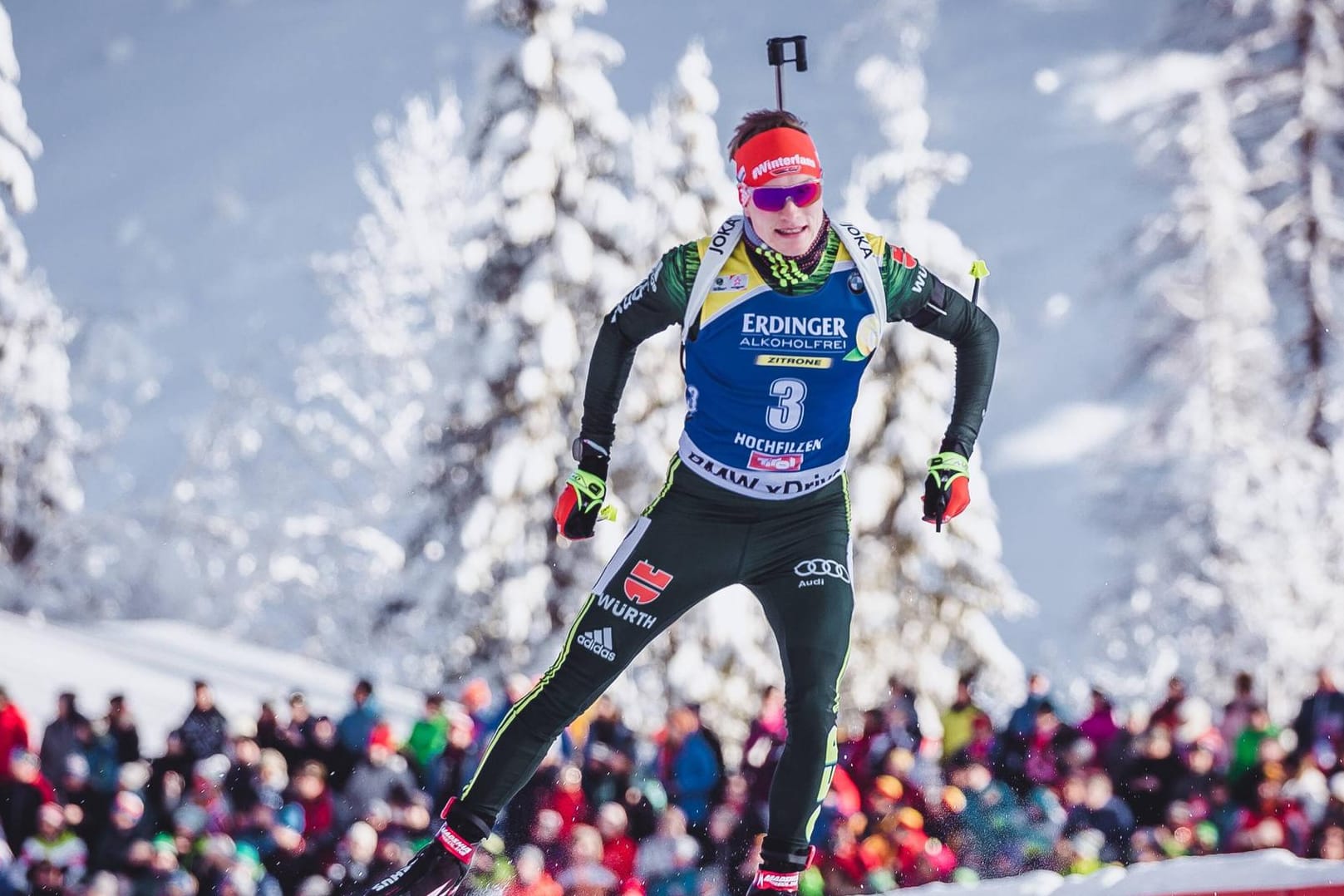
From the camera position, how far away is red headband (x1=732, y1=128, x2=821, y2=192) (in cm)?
479

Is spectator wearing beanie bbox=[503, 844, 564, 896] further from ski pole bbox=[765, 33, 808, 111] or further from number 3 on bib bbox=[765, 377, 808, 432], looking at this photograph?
ski pole bbox=[765, 33, 808, 111]

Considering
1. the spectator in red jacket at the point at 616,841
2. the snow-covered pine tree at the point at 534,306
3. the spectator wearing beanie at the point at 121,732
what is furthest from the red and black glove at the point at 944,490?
the snow-covered pine tree at the point at 534,306

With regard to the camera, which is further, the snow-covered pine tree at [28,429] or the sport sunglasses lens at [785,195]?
the snow-covered pine tree at [28,429]

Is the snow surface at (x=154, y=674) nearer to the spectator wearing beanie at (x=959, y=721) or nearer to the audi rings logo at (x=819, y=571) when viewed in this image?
the spectator wearing beanie at (x=959, y=721)

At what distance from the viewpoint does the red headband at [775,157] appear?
4785 millimetres

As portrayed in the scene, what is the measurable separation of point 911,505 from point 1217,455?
459cm

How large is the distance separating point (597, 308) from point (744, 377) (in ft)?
39.3

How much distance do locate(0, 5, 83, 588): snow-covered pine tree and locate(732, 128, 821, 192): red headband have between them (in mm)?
17669

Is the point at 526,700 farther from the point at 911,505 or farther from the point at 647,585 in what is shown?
the point at 911,505

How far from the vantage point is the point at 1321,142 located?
1986 cm

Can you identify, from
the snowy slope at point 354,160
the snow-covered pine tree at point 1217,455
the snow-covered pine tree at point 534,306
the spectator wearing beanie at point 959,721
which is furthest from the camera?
the snowy slope at point 354,160

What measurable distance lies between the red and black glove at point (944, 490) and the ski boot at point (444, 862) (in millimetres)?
1856

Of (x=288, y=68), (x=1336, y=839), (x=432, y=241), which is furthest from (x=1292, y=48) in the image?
(x=288, y=68)

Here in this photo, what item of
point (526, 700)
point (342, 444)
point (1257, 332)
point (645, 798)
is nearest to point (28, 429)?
point (342, 444)
